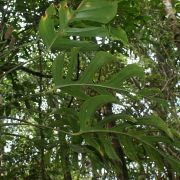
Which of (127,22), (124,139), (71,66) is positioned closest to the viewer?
(71,66)

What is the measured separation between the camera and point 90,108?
222 centimetres

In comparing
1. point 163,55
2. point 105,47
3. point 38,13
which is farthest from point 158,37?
point 38,13

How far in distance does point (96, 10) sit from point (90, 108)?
0.67 m

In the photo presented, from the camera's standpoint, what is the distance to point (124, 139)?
2.47m

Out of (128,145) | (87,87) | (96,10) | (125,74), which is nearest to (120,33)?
(125,74)

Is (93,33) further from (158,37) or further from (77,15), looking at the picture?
(158,37)

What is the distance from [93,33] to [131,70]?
1.08 feet

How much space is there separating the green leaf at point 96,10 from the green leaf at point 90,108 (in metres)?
0.47

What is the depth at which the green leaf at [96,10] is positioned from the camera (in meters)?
1.74

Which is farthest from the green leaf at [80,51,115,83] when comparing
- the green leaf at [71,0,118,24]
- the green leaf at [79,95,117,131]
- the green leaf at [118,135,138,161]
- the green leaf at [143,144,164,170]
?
the green leaf at [143,144,164,170]

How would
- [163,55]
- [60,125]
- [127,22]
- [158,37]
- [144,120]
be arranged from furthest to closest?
[163,55] < [158,37] < [127,22] < [60,125] < [144,120]

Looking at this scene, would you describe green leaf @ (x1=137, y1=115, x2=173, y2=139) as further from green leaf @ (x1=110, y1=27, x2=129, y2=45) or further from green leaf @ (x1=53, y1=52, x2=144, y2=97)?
green leaf @ (x1=110, y1=27, x2=129, y2=45)

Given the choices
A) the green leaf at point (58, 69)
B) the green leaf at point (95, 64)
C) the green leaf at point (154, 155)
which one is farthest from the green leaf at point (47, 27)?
the green leaf at point (154, 155)

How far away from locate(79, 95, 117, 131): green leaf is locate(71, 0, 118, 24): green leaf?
0.47m
